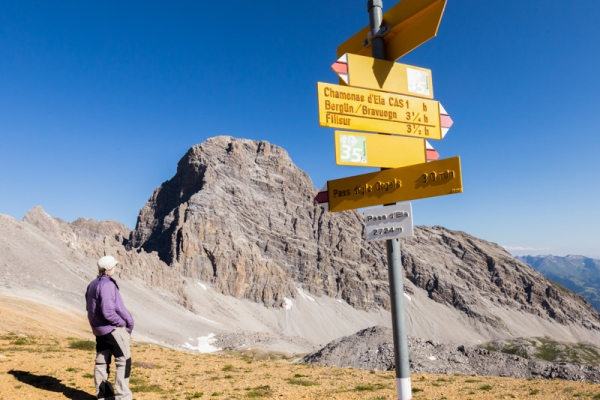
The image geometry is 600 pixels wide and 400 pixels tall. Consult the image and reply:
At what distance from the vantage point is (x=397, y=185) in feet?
22.0

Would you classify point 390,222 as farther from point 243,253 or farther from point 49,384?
point 243,253

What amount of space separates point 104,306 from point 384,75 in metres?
7.40

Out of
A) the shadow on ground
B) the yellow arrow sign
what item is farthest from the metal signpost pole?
the shadow on ground

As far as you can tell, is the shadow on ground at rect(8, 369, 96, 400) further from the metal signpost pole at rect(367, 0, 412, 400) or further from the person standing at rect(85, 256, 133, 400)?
the metal signpost pole at rect(367, 0, 412, 400)

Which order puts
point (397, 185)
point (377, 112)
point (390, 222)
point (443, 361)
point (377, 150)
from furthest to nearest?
1. point (443, 361)
2. point (377, 112)
3. point (377, 150)
4. point (397, 185)
5. point (390, 222)

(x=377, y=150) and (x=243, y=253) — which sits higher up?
(x=243, y=253)

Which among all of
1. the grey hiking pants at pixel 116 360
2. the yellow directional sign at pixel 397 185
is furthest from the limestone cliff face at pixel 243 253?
the yellow directional sign at pixel 397 185

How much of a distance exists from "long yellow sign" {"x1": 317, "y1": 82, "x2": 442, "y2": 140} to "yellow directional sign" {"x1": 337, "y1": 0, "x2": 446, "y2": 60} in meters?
0.83

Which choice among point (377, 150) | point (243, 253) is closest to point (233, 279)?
point (243, 253)

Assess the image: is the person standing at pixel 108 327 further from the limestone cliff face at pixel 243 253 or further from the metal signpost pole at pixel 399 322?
the limestone cliff face at pixel 243 253

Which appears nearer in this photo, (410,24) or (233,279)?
(410,24)

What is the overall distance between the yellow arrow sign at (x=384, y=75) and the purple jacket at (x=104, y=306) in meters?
6.63

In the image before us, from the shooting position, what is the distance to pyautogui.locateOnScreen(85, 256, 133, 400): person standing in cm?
887

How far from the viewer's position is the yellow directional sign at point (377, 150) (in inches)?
261
